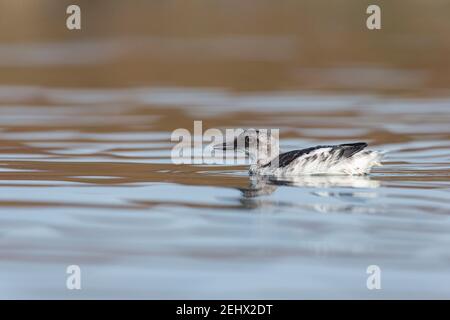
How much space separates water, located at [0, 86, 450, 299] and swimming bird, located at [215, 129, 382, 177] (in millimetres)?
178

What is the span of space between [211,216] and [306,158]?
9.06 feet

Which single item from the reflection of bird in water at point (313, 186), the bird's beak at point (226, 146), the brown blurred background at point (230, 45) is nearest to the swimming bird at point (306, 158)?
the bird's beak at point (226, 146)

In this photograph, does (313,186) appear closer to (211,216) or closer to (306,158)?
(306,158)

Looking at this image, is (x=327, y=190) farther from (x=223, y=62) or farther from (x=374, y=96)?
(x=223, y=62)

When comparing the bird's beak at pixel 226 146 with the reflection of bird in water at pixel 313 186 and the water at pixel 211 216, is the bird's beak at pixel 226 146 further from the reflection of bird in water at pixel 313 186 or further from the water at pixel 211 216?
the reflection of bird in water at pixel 313 186

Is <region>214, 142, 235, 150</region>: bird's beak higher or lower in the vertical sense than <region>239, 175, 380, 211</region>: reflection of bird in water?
higher

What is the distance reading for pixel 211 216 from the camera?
489 inches

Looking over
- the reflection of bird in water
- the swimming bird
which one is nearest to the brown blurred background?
the swimming bird

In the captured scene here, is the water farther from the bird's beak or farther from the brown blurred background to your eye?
the brown blurred background

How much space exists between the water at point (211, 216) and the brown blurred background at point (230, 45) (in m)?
7.39

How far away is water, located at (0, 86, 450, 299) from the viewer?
9836 mm

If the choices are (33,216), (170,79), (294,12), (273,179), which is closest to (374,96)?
(170,79)

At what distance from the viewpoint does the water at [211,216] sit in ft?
32.3

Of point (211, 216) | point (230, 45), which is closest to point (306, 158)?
point (211, 216)
